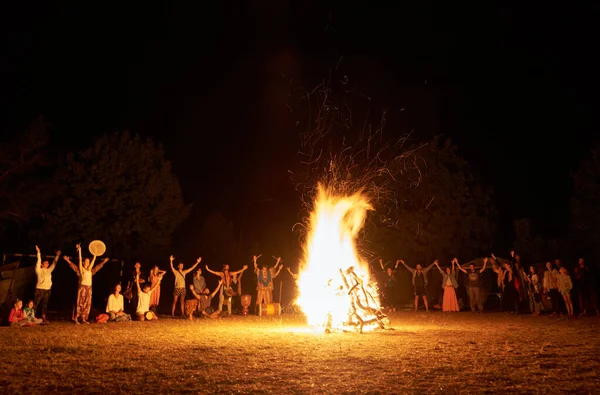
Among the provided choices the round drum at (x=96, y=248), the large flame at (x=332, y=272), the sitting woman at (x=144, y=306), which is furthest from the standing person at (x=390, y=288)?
the round drum at (x=96, y=248)

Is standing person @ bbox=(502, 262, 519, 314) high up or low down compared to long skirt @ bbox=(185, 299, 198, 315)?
up

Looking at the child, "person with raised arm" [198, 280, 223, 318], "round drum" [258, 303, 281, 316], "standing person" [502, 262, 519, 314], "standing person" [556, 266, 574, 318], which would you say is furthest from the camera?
"standing person" [502, 262, 519, 314]

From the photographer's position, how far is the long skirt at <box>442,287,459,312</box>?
23.3 meters

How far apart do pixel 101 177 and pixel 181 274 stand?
12857 mm

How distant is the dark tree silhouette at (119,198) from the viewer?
3061 cm

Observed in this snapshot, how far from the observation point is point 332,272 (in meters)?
17.6

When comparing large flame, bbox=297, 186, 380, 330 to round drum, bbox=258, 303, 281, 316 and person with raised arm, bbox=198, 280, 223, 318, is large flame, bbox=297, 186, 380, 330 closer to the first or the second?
round drum, bbox=258, 303, 281, 316

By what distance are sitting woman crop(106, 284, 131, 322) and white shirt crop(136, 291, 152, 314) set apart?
0.50m

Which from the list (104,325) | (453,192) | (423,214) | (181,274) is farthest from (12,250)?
(453,192)

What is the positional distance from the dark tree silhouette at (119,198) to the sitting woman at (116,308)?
1292cm

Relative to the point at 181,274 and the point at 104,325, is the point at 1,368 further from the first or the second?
the point at 181,274

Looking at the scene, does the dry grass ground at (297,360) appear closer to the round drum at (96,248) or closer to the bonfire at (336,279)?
the bonfire at (336,279)

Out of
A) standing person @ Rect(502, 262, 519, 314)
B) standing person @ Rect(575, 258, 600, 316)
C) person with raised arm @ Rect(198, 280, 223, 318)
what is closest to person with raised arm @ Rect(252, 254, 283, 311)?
person with raised arm @ Rect(198, 280, 223, 318)

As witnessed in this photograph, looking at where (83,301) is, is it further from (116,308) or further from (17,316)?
(17,316)
